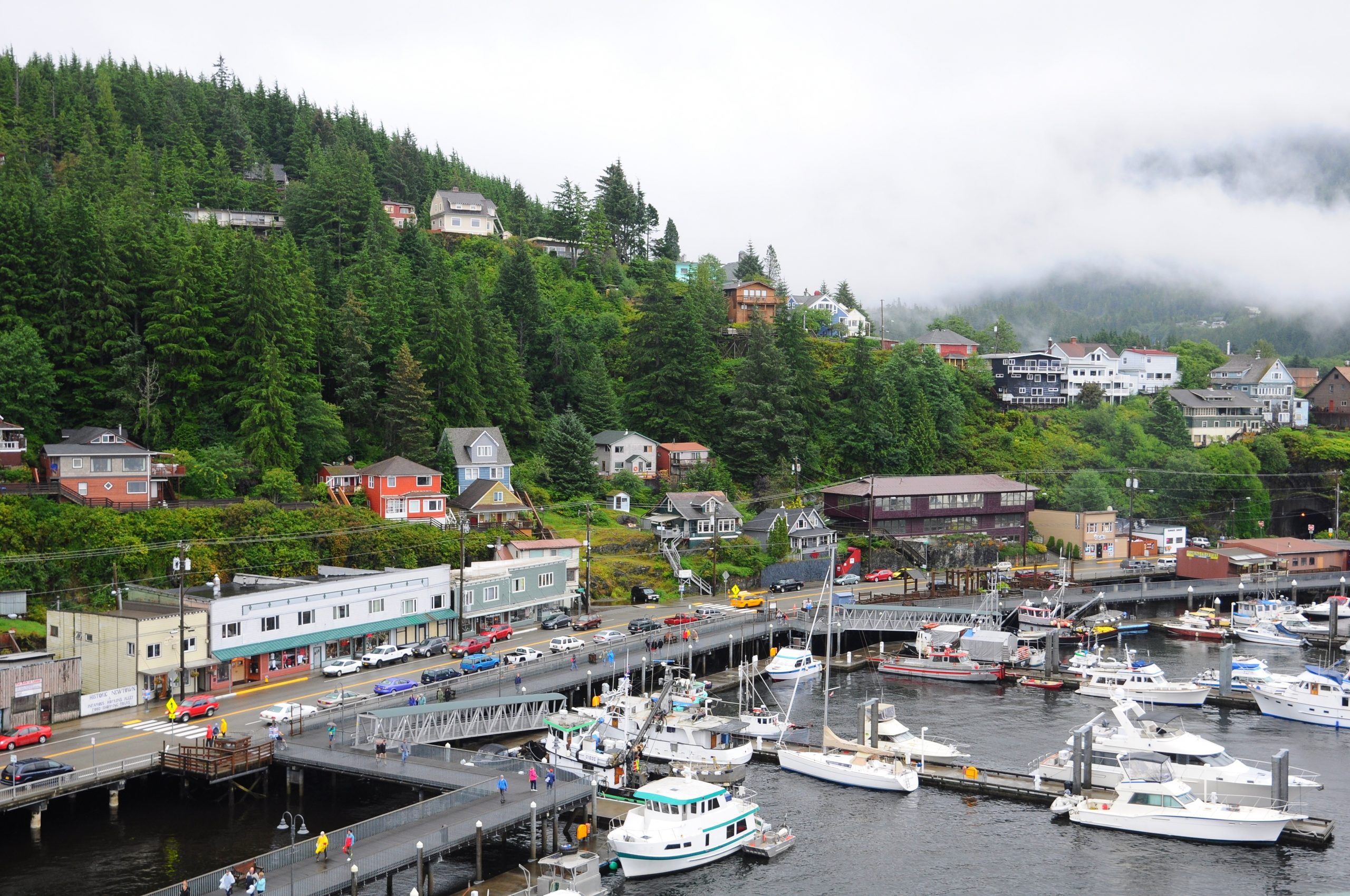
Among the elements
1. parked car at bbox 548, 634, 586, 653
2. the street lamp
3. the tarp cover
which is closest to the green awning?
parked car at bbox 548, 634, 586, 653

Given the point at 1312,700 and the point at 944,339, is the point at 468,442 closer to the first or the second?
the point at 1312,700

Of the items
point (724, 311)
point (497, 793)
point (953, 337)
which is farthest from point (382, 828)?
point (953, 337)

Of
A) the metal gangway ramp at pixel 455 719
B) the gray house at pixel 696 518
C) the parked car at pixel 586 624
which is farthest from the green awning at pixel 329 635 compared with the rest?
the gray house at pixel 696 518

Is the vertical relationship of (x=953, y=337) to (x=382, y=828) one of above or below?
above

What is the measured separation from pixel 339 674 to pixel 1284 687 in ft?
150

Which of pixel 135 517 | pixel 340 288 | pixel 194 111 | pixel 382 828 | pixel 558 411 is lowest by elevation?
pixel 382 828

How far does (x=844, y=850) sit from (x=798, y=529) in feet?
153

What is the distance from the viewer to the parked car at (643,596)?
7369 cm

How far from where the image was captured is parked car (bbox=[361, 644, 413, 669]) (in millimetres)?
55125

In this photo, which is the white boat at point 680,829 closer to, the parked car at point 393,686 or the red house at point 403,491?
the parked car at point 393,686

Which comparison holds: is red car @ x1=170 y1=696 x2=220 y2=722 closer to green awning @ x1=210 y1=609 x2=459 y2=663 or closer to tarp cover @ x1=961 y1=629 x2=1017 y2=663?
green awning @ x1=210 y1=609 x2=459 y2=663

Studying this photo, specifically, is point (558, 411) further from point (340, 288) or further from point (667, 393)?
point (340, 288)

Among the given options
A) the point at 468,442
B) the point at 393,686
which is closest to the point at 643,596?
the point at 468,442

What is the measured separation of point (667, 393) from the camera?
10019 centimetres
